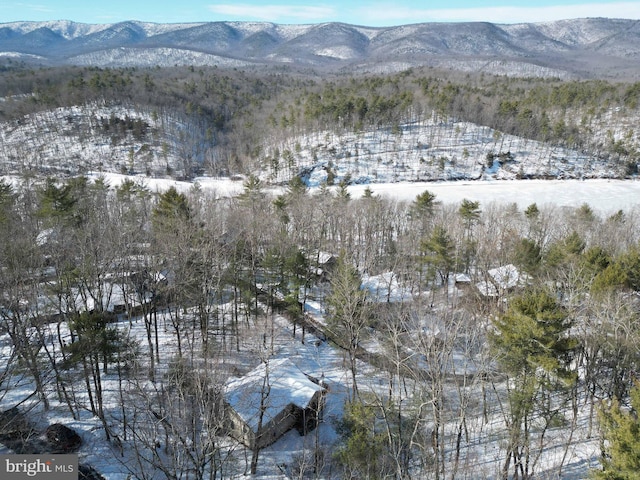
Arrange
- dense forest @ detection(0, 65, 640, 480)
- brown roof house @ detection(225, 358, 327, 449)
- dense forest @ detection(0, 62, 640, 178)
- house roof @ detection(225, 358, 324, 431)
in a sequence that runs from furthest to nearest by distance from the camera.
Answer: dense forest @ detection(0, 62, 640, 178) < house roof @ detection(225, 358, 324, 431) < brown roof house @ detection(225, 358, 327, 449) < dense forest @ detection(0, 65, 640, 480)

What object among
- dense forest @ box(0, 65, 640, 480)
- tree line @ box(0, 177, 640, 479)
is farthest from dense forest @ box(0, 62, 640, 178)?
tree line @ box(0, 177, 640, 479)

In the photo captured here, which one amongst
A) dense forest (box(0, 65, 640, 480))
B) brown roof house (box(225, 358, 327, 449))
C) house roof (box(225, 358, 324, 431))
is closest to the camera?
dense forest (box(0, 65, 640, 480))

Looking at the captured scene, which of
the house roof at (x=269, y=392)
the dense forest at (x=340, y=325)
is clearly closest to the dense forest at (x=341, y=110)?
the dense forest at (x=340, y=325)

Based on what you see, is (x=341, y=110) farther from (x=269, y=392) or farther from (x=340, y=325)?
(x=269, y=392)

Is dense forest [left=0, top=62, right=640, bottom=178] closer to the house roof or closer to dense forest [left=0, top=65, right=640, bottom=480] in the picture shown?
dense forest [left=0, top=65, right=640, bottom=480]

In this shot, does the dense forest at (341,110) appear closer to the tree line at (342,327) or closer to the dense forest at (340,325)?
the dense forest at (340,325)

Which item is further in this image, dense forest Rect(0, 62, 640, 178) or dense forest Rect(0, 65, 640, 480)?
dense forest Rect(0, 62, 640, 178)

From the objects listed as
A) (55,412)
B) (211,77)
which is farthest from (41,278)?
(211,77)
